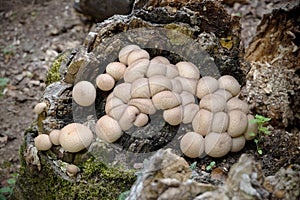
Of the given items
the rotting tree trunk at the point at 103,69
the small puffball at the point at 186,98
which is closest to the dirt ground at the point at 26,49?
the rotting tree trunk at the point at 103,69

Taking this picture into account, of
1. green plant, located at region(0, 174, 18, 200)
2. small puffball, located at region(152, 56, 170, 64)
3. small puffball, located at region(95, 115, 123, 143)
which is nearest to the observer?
small puffball, located at region(95, 115, 123, 143)

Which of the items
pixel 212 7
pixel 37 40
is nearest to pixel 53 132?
pixel 212 7

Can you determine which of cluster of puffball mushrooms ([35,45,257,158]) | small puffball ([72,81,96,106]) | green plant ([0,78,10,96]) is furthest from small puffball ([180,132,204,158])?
green plant ([0,78,10,96])

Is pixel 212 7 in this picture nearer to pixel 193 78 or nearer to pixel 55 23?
pixel 193 78

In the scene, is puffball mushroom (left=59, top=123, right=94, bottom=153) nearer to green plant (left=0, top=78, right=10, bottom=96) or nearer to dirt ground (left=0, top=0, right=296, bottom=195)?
dirt ground (left=0, top=0, right=296, bottom=195)

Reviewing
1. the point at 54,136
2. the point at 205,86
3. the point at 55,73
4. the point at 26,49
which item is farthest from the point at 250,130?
the point at 26,49

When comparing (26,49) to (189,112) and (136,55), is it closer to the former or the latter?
(136,55)
